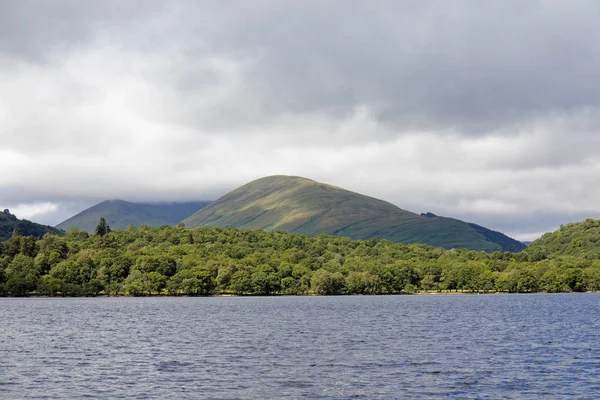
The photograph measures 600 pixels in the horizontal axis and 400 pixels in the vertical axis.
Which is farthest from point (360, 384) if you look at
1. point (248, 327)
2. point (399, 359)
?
point (248, 327)

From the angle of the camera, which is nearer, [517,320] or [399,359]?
[399,359]

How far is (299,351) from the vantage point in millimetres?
80438

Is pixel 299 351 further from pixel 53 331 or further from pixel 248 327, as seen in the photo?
pixel 53 331

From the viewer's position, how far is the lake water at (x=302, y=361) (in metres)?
55.4

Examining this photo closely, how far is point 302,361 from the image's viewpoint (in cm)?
7144

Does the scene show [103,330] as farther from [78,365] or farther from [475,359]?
[475,359]

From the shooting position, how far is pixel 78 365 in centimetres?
6969

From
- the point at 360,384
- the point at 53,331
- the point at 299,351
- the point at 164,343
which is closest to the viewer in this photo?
the point at 360,384

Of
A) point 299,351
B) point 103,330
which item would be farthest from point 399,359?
point 103,330

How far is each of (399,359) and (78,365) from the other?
34358mm

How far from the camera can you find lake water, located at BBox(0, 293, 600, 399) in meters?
55.4

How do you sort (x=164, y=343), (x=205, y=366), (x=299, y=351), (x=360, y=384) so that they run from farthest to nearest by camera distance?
1. (x=164, y=343)
2. (x=299, y=351)
3. (x=205, y=366)
4. (x=360, y=384)

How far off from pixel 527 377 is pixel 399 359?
1535 centimetres

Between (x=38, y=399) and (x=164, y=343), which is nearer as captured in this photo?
(x=38, y=399)
